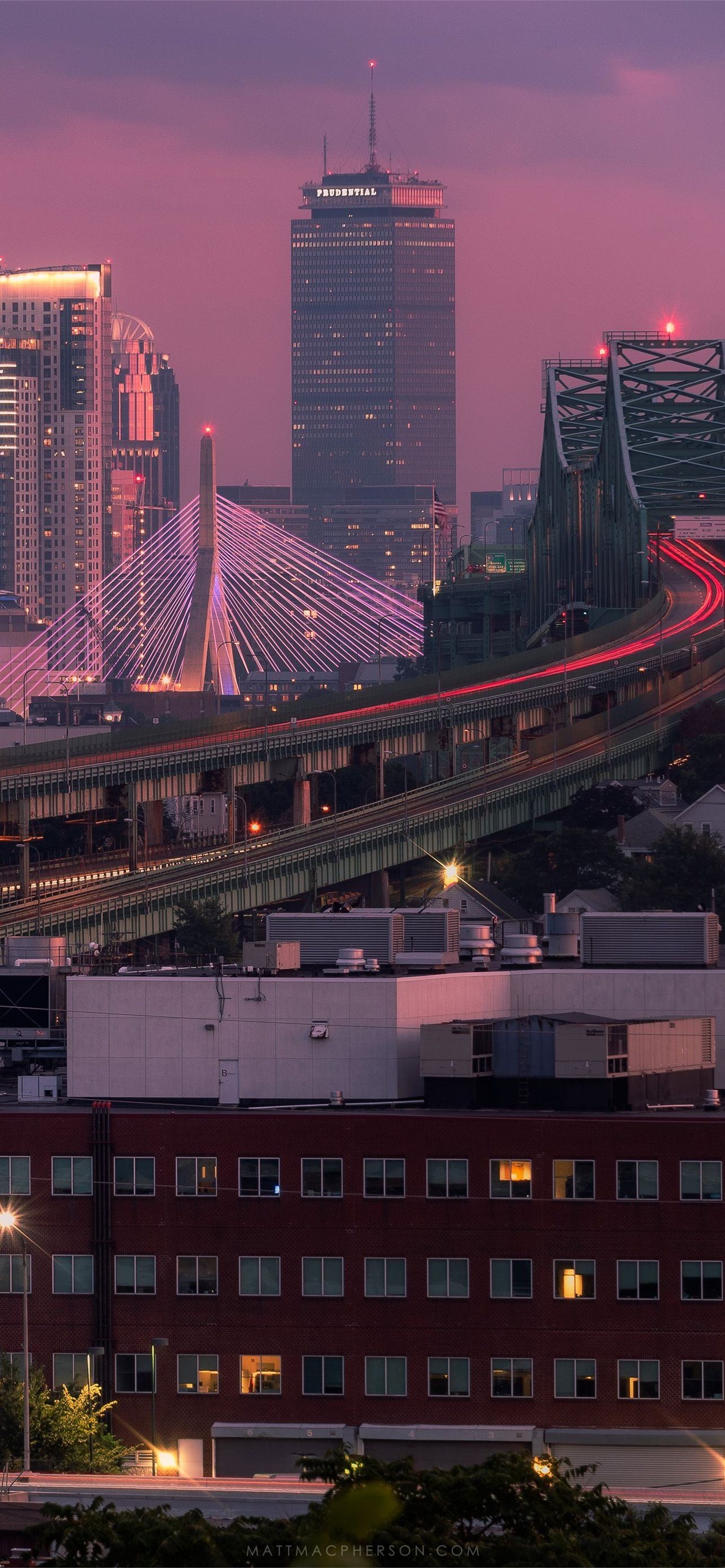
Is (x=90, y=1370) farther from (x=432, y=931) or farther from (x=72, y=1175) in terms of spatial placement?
(x=432, y=931)

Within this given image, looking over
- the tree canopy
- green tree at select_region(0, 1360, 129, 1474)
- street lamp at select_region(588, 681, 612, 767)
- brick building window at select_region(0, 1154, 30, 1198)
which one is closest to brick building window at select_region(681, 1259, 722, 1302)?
green tree at select_region(0, 1360, 129, 1474)

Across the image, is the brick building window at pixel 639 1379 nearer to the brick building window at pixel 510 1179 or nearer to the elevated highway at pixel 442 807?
the brick building window at pixel 510 1179

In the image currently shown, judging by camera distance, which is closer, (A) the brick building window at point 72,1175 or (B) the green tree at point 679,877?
(A) the brick building window at point 72,1175

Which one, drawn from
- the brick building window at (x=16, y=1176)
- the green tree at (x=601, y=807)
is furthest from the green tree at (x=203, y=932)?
the brick building window at (x=16, y=1176)

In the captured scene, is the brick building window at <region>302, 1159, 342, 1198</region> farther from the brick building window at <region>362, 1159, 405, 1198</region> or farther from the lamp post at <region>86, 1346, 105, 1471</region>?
the lamp post at <region>86, 1346, 105, 1471</region>

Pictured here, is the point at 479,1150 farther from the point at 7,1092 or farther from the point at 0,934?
the point at 0,934

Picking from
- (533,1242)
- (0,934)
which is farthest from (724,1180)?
(0,934)

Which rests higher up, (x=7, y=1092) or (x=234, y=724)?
(x=234, y=724)
